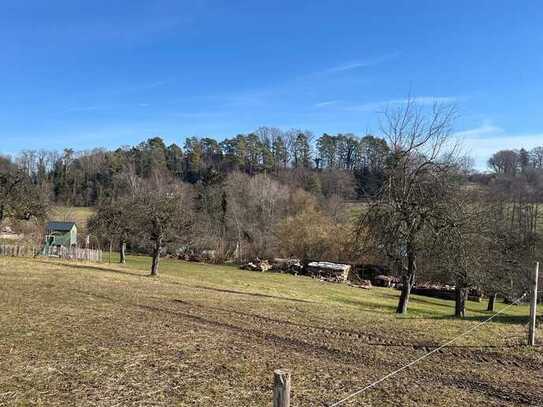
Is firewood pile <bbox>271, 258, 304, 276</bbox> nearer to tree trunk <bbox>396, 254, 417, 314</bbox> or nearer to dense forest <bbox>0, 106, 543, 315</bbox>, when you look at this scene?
dense forest <bbox>0, 106, 543, 315</bbox>

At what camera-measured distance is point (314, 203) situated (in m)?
66.2

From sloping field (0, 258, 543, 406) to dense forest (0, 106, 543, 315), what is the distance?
5046 mm

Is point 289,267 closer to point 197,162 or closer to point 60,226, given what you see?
point 60,226

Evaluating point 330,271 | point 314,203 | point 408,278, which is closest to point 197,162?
point 314,203

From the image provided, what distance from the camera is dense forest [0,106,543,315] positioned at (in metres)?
17.2

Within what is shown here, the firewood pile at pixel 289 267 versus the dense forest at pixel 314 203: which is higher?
the dense forest at pixel 314 203

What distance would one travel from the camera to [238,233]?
207 ft

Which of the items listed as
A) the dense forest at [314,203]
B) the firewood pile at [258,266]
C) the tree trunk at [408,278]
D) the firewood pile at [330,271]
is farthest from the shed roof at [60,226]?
the tree trunk at [408,278]

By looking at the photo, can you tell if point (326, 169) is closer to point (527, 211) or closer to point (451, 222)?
point (527, 211)

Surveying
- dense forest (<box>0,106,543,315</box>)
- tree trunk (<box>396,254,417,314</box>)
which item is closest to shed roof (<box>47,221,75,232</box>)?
dense forest (<box>0,106,543,315</box>)

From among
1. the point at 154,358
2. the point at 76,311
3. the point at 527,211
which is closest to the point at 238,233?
the point at 527,211

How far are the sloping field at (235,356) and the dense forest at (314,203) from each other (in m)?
5.05

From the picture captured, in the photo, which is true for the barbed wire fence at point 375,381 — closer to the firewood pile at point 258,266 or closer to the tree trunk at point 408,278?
Answer: the tree trunk at point 408,278

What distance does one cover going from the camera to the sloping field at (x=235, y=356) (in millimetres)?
6379
